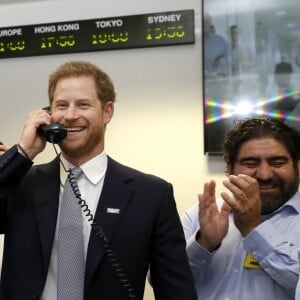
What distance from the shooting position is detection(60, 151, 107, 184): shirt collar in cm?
137

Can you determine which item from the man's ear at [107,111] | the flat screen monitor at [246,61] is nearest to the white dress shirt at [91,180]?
the man's ear at [107,111]

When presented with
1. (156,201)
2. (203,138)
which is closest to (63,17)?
(203,138)

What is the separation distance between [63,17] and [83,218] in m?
1.96

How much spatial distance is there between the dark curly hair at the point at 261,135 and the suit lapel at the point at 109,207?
0.48 meters

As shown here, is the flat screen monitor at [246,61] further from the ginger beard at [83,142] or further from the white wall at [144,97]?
the ginger beard at [83,142]

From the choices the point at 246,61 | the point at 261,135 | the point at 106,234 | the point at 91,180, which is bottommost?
the point at 106,234

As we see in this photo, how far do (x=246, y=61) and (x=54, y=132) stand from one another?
1.60 m

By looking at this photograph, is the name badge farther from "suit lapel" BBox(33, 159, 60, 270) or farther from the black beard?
"suit lapel" BBox(33, 159, 60, 270)

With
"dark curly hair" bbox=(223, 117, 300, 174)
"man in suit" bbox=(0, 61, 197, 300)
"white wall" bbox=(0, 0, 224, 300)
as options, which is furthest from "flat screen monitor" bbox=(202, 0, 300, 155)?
"man in suit" bbox=(0, 61, 197, 300)

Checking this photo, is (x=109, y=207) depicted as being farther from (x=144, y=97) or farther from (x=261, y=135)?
(x=144, y=97)

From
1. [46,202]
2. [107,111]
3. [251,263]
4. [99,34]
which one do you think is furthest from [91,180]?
[99,34]

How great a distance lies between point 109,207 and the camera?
4.26 feet

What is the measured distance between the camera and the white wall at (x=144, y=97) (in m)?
2.65

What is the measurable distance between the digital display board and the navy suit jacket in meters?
1.51
